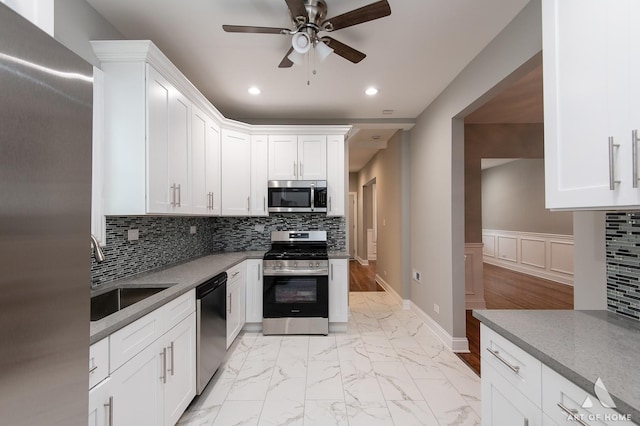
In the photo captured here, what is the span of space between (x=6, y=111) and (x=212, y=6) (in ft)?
5.85

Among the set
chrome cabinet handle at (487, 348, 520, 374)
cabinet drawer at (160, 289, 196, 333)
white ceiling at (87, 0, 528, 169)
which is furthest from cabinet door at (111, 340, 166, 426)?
white ceiling at (87, 0, 528, 169)

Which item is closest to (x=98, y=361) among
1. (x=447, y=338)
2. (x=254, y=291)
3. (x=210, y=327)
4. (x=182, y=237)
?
(x=210, y=327)

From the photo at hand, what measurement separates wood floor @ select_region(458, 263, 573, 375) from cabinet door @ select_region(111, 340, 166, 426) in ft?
8.87

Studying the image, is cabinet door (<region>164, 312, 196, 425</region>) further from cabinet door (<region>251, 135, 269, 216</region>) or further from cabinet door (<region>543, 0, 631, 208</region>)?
cabinet door (<region>543, 0, 631, 208</region>)

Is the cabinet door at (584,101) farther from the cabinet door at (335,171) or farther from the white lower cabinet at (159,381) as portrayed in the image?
the cabinet door at (335,171)

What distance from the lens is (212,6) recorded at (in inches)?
71.9

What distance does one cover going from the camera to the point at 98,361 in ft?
3.59

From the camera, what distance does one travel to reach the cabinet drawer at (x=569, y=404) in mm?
733

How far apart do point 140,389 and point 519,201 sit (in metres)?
Result: 7.97

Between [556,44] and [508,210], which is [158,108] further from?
[508,210]

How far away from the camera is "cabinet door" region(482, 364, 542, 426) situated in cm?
100

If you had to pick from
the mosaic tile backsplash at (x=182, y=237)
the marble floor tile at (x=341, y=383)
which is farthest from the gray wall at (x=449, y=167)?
the mosaic tile backsplash at (x=182, y=237)

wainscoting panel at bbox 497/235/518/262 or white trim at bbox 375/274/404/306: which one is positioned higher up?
wainscoting panel at bbox 497/235/518/262

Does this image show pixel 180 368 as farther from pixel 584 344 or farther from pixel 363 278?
pixel 363 278
